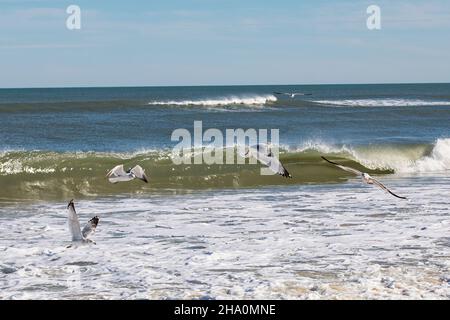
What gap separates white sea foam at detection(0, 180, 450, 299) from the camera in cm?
624

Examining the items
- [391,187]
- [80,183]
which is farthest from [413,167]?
[80,183]

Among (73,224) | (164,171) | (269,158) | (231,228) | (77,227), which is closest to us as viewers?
(73,224)

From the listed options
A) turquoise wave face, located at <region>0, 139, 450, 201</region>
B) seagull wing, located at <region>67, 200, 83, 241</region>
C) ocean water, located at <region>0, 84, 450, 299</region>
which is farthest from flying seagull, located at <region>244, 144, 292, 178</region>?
turquoise wave face, located at <region>0, 139, 450, 201</region>

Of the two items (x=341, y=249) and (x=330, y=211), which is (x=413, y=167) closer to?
(x=330, y=211)

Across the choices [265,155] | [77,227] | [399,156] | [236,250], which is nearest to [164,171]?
[399,156]

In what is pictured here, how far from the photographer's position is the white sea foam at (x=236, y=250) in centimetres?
624

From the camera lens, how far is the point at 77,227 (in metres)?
7.79

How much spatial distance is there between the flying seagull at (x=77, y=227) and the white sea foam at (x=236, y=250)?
5.2 inches

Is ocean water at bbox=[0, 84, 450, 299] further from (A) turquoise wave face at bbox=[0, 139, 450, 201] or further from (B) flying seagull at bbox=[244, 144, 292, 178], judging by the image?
(B) flying seagull at bbox=[244, 144, 292, 178]

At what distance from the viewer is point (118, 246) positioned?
26.6 feet

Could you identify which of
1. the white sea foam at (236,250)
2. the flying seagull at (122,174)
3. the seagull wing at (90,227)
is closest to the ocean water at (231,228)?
the white sea foam at (236,250)

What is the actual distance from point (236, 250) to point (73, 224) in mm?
1712

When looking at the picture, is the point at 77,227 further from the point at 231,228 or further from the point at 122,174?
the point at 231,228

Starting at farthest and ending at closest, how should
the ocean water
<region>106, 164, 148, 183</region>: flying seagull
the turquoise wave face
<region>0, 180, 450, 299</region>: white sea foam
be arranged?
1. the turquoise wave face
2. <region>106, 164, 148, 183</region>: flying seagull
3. the ocean water
4. <region>0, 180, 450, 299</region>: white sea foam
